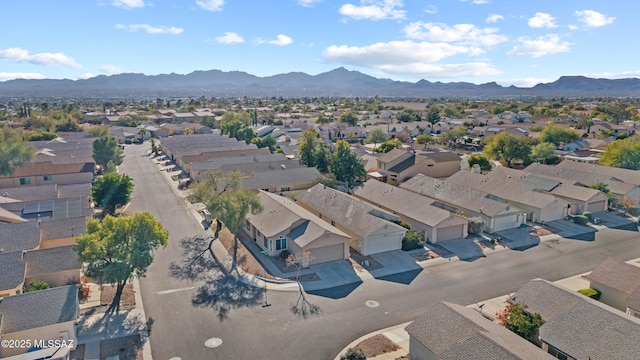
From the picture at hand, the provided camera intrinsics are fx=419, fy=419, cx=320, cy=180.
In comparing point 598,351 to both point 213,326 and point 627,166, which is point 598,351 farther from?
point 627,166

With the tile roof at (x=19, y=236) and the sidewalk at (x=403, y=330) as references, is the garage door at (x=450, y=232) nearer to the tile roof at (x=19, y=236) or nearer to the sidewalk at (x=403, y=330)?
the sidewalk at (x=403, y=330)

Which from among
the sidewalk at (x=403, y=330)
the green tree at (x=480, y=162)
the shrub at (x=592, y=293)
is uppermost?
the green tree at (x=480, y=162)

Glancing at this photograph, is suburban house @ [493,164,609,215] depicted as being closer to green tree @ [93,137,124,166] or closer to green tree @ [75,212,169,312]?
green tree @ [75,212,169,312]

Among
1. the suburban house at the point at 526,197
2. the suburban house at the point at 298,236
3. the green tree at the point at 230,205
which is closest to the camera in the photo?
the suburban house at the point at 298,236

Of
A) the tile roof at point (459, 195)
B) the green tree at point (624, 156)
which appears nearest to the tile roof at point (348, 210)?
the tile roof at point (459, 195)

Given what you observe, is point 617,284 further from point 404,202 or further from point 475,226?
point 404,202

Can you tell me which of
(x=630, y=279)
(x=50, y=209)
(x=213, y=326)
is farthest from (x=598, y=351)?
(x=50, y=209)

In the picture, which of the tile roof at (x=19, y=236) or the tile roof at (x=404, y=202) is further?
the tile roof at (x=404, y=202)
